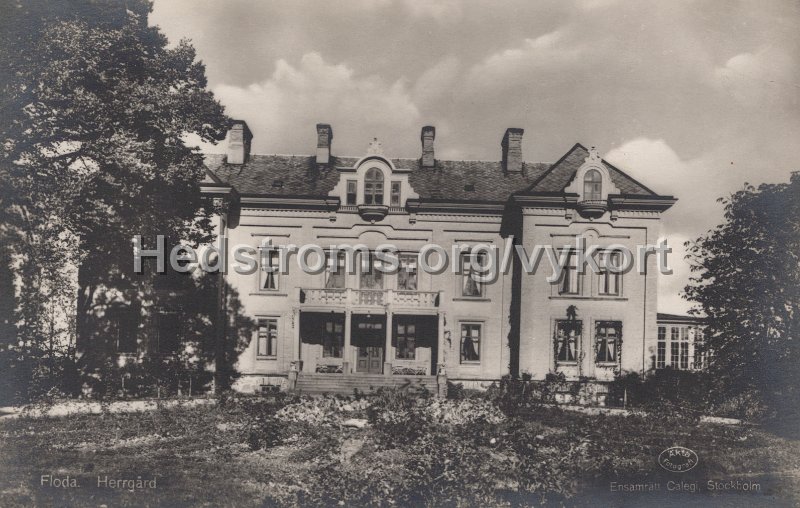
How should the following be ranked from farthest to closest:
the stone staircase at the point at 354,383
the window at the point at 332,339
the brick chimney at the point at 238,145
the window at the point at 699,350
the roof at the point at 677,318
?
the window at the point at 332,339 < the brick chimney at the point at 238,145 < the stone staircase at the point at 354,383 < the roof at the point at 677,318 < the window at the point at 699,350

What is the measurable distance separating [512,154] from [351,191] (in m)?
5.59

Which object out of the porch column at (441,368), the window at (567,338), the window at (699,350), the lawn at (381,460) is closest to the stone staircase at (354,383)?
the porch column at (441,368)

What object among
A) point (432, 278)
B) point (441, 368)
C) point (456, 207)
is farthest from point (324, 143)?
point (441, 368)

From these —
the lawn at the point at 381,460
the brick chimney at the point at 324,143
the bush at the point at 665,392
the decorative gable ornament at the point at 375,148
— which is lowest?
the lawn at the point at 381,460

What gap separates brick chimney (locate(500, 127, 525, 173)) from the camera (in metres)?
15.9

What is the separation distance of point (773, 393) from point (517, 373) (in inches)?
241

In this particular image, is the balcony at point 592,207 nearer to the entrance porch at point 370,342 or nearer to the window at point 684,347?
the entrance porch at point 370,342

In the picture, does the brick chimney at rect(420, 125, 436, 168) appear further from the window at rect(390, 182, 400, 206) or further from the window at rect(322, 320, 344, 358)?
the window at rect(322, 320, 344, 358)

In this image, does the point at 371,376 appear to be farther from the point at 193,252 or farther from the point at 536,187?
the point at 536,187

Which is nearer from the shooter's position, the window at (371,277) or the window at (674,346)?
the window at (371,277)

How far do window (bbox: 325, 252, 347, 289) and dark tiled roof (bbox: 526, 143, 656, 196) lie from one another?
18.9 ft

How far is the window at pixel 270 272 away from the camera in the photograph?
13.4m

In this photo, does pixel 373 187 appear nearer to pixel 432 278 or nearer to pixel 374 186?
pixel 374 186

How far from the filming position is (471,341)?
15656 millimetres
